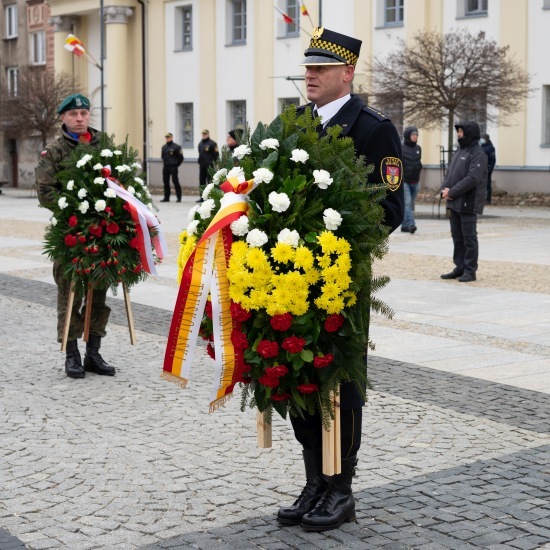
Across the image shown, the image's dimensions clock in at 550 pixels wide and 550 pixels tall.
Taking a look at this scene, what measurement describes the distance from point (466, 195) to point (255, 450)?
8119 millimetres

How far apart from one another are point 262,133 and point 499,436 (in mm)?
2552

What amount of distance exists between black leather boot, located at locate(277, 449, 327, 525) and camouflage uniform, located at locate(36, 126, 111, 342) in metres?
3.75

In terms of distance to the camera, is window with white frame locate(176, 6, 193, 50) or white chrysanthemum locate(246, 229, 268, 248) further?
window with white frame locate(176, 6, 193, 50)

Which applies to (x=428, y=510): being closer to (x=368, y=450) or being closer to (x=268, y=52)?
(x=368, y=450)

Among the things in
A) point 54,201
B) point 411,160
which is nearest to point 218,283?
point 54,201

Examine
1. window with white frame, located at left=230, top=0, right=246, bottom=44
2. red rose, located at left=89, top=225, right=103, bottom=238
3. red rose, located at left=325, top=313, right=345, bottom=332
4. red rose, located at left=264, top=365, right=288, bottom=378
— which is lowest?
red rose, located at left=264, top=365, right=288, bottom=378

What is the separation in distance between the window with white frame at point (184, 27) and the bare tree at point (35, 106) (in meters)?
4.37

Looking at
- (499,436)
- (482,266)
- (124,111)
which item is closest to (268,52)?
(124,111)

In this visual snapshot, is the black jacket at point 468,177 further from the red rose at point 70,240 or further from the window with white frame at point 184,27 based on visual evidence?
the window with white frame at point 184,27

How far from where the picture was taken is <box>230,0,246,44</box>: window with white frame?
128ft

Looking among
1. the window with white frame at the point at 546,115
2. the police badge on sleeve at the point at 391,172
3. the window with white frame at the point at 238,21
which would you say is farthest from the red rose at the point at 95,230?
the window with white frame at the point at 238,21

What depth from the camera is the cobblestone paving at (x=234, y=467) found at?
4.79 meters

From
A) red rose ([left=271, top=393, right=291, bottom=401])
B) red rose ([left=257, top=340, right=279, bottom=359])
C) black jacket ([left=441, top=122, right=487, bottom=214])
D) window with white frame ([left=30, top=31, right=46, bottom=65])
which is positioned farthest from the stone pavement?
window with white frame ([left=30, top=31, right=46, bottom=65])

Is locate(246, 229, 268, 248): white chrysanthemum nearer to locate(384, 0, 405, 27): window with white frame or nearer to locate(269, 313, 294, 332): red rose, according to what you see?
locate(269, 313, 294, 332): red rose
